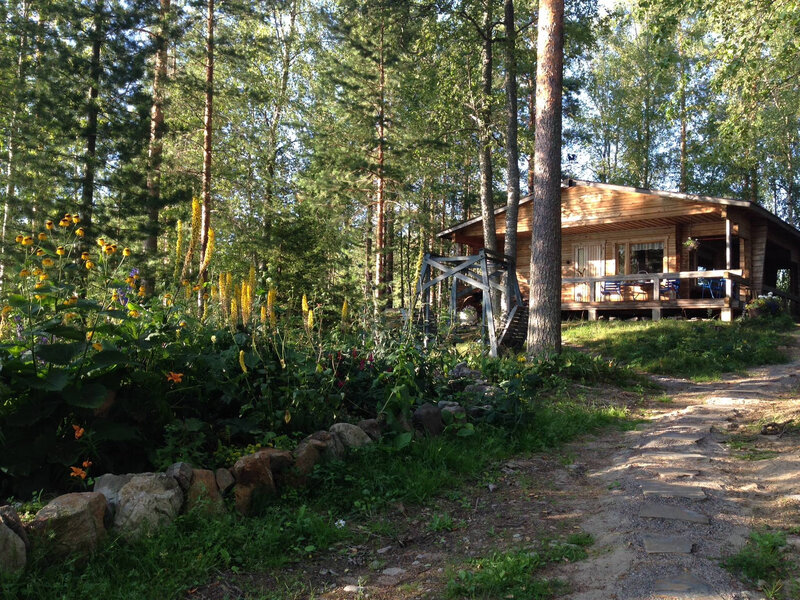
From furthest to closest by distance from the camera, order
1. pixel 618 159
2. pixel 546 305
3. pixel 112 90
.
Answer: pixel 618 159 → pixel 112 90 → pixel 546 305

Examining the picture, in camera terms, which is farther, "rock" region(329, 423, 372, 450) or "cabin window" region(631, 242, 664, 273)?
"cabin window" region(631, 242, 664, 273)

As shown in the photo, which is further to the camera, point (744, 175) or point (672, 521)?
point (744, 175)

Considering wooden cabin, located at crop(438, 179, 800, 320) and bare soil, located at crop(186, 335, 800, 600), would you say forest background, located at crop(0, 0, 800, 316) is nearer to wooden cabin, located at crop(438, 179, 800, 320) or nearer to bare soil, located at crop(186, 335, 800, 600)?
wooden cabin, located at crop(438, 179, 800, 320)

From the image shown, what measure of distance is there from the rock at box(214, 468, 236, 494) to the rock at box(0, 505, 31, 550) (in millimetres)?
1007

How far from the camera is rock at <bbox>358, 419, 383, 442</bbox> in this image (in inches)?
175

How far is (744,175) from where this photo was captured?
3488 centimetres

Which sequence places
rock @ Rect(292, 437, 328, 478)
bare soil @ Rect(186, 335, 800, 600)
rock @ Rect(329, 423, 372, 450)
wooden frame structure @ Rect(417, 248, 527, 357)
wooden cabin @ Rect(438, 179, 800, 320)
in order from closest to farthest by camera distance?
1. bare soil @ Rect(186, 335, 800, 600)
2. rock @ Rect(292, 437, 328, 478)
3. rock @ Rect(329, 423, 372, 450)
4. wooden frame structure @ Rect(417, 248, 527, 357)
5. wooden cabin @ Rect(438, 179, 800, 320)

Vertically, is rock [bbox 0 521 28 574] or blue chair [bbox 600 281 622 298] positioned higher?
blue chair [bbox 600 281 622 298]

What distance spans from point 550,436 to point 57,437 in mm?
4198

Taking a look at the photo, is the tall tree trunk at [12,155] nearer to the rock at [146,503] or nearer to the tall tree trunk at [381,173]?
the tall tree trunk at [381,173]

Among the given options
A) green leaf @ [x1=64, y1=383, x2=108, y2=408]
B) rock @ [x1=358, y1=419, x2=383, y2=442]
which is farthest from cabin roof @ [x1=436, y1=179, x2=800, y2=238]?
green leaf @ [x1=64, y1=383, x2=108, y2=408]

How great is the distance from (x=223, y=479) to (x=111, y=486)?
614 mm

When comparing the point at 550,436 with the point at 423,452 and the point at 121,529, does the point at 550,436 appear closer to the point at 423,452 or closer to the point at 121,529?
the point at 423,452

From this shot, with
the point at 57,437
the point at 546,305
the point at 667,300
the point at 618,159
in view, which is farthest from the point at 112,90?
the point at 618,159
